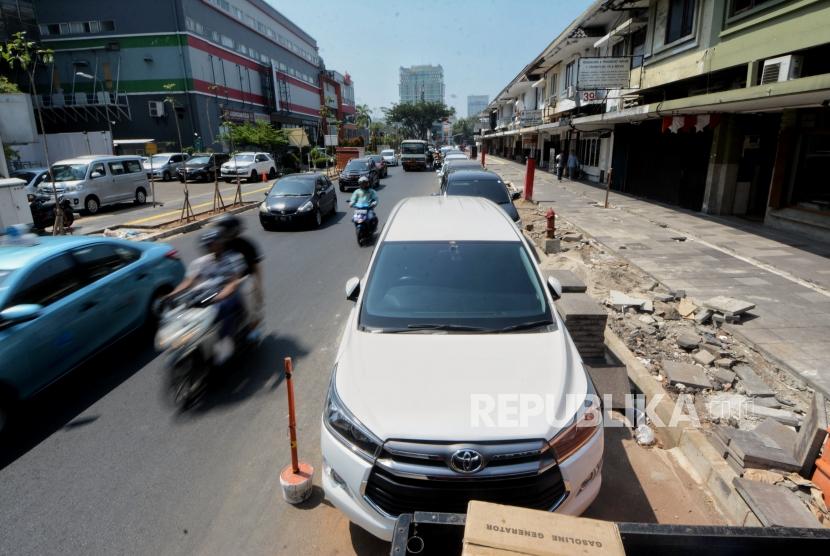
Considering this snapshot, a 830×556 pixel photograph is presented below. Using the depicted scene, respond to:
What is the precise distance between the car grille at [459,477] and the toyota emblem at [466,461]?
0.02 metres

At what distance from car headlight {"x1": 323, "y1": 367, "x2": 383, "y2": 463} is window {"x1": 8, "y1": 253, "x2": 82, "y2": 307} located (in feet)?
11.5

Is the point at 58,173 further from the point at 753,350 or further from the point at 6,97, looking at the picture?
the point at 753,350

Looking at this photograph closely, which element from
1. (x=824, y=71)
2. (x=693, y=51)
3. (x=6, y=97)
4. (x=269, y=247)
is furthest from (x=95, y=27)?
(x=824, y=71)

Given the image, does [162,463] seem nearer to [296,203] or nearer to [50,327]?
[50,327]

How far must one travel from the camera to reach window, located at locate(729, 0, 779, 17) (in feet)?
38.6

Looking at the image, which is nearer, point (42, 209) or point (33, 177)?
point (42, 209)

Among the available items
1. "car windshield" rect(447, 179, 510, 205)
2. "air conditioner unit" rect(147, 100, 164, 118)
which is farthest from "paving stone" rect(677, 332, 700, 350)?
"air conditioner unit" rect(147, 100, 164, 118)

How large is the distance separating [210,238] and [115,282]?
47.1 inches

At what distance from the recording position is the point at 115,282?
18.3 feet

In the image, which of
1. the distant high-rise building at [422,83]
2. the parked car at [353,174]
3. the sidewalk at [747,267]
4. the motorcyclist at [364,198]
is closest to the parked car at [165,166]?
the parked car at [353,174]

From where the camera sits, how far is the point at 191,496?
3.58 meters

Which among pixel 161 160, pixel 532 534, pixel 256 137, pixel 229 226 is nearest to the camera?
A: pixel 532 534

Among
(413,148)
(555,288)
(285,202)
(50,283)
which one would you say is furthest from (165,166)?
(555,288)

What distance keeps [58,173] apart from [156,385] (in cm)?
1627
